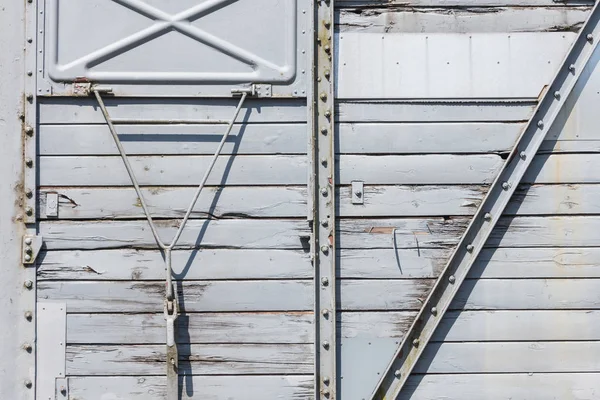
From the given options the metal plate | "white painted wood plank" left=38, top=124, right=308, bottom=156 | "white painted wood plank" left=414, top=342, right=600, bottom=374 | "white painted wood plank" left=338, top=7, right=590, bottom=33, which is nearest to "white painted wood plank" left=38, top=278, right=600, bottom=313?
"white painted wood plank" left=414, top=342, right=600, bottom=374

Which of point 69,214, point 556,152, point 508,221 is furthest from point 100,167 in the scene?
point 556,152

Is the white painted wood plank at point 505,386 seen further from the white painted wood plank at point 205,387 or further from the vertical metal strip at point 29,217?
the vertical metal strip at point 29,217

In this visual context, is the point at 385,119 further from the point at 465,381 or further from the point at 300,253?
the point at 465,381

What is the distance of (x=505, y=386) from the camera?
3.13 meters

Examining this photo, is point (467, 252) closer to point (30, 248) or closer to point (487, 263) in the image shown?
point (487, 263)

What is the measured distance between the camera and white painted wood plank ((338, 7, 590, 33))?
316 cm

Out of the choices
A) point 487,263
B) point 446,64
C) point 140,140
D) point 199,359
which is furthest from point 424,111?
point 199,359

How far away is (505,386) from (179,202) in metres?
2.02

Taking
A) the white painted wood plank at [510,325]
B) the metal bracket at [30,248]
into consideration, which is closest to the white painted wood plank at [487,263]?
the white painted wood plank at [510,325]

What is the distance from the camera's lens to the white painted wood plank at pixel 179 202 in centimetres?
306

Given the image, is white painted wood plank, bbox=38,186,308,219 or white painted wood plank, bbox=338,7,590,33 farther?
white painted wood plank, bbox=338,7,590,33

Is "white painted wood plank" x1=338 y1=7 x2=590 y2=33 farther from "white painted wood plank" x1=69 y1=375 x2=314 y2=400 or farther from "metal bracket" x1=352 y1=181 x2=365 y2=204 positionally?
"white painted wood plank" x1=69 y1=375 x2=314 y2=400

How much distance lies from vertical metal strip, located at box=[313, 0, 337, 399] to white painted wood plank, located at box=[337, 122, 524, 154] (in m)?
0.11

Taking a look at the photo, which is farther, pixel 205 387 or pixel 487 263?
pixel 487 263
